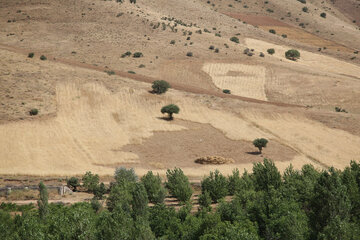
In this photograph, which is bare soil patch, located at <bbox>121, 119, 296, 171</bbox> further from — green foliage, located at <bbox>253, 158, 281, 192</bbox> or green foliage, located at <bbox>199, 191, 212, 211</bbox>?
green foliage, located at <bbox>199, 191, 212, 211</bbox>

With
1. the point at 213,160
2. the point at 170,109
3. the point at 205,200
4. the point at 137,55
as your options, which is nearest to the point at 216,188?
the point at 205,200

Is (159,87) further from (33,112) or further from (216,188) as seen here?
(216,188)

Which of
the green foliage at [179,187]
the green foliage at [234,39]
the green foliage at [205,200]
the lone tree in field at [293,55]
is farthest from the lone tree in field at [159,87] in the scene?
the lone tree in field at [293,55]

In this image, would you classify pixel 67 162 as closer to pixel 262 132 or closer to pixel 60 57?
pixel 262 132

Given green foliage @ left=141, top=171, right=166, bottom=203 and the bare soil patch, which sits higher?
green foliage @ left=141, top=171, right=166, bottom=203

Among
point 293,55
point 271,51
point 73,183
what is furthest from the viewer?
point 271,51

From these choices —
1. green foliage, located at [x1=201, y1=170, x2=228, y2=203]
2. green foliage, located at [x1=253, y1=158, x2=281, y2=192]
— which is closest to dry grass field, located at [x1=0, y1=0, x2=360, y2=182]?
green foliage, located at [x1=201, y1=170, x2=228, y2=203]

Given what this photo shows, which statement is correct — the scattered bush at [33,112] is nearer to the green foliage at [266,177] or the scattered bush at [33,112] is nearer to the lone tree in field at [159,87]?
the lone tree in field at [159,87]
